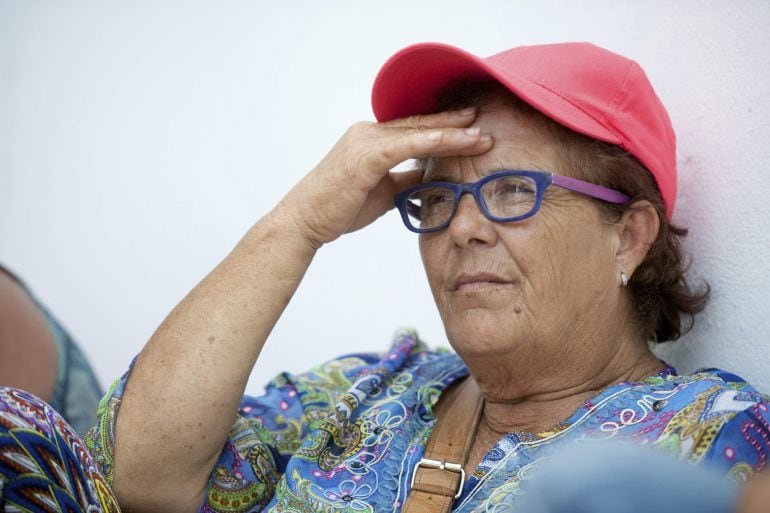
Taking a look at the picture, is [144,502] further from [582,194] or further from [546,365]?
[582,194]

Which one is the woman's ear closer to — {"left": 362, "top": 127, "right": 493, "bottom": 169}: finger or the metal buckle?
{"left": 362, "top": 127, "right": 493, "bottom": 169}: finger

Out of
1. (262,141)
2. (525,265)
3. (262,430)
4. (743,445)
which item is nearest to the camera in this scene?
Answer: (743,445)

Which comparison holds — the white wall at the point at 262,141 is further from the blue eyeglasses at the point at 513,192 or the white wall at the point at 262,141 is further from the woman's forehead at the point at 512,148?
the woman's forehead at the point at 512,148

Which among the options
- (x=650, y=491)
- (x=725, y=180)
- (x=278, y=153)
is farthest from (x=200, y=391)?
(x=278, y=153)

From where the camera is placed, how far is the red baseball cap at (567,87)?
2084mm

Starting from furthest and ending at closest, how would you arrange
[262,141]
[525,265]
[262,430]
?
[262,141], [262,430], [525,265]

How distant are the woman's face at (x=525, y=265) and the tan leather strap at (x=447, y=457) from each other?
0.23 m

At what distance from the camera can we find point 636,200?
2178mm

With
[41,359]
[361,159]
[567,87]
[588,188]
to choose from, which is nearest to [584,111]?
[567,87]

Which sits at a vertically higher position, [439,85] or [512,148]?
[439,85]

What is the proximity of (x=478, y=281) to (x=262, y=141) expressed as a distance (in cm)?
202

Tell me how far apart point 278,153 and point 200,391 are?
1.84 metres

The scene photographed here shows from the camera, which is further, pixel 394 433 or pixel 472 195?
pixel 394 433

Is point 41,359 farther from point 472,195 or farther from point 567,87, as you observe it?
point 567,87
